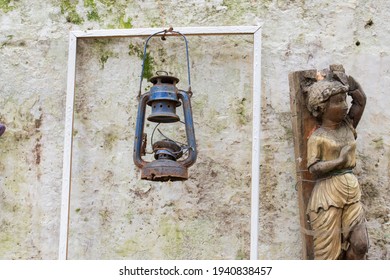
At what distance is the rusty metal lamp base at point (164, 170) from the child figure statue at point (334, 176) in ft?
2.26

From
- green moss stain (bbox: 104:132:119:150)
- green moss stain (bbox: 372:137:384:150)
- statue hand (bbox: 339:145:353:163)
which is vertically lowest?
statue hand (bbox: 339:145:353:163)

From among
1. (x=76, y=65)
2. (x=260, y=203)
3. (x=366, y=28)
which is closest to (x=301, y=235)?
(x=260, y=203)

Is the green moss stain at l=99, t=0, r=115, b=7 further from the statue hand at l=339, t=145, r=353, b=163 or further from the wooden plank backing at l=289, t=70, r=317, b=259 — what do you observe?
the statue hand at l=339, t=145, r=353, b=163

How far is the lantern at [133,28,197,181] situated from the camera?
5.20m

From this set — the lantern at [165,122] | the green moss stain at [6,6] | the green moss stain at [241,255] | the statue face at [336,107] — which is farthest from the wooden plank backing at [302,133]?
the green moss stain at [6,6]

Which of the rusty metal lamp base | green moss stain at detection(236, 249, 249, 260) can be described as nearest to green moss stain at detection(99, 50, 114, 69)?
the rusty metal lamp base

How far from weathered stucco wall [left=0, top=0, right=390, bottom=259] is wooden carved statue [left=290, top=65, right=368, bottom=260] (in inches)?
12.0

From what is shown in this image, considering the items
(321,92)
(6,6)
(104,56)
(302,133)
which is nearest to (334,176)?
(302,133)

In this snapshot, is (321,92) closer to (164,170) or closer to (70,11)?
(164,170)

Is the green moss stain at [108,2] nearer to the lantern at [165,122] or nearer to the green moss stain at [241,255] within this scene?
the lantern at [165,122]

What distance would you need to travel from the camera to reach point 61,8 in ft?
19.7

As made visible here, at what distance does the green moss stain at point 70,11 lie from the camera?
5969 mm

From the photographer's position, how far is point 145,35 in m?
5.76

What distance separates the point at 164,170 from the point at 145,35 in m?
0.97
